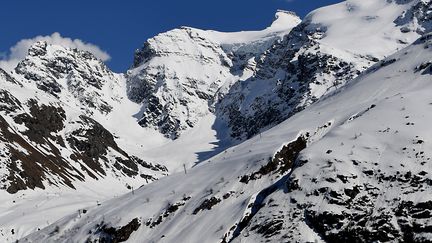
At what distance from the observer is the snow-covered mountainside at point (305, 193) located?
29594mm

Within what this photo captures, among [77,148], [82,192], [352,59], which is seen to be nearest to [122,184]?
[77,148]

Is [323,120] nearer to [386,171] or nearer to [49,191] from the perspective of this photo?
[386,171]

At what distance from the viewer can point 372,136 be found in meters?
34.6

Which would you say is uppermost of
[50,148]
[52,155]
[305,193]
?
[50,148]

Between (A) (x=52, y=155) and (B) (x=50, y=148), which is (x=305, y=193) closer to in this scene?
(A) (x=52, y=155)

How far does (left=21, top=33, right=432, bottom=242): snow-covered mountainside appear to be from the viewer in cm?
2959

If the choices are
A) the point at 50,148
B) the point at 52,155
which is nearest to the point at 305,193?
the point at 52,155

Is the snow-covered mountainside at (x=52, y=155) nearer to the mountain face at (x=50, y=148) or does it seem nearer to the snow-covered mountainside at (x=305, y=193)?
the mountain face at (x=50, y=148)

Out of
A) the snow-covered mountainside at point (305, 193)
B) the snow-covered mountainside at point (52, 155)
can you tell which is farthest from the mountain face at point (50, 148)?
the snow-covered mountainside at point (305, 193)

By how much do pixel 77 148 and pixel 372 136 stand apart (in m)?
128

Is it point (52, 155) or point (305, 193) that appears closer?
point (305, 193)

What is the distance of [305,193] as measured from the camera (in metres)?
31.8

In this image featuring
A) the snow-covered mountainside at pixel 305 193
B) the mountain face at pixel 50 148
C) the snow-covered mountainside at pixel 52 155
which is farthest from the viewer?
the mountain face at pixel 50 148

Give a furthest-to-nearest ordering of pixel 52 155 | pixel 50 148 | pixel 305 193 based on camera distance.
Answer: pixel 50 148 → pixel 52 155 → pixel 305 193
